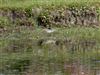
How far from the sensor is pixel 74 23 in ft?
76.6

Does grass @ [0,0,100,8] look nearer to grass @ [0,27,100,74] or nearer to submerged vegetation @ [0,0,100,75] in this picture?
submerged vegetation @ [0,0,100,75]

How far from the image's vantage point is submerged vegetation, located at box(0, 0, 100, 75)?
14.0 meters

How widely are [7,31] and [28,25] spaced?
1319 millimetres

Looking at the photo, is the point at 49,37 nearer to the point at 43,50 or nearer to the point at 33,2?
the point at 43,50

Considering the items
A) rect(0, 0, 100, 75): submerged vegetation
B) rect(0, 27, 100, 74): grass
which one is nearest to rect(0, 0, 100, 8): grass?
rect(0, 0, 100, 75): submerged vegetation

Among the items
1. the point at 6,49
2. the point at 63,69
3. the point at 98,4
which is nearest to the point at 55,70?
the point at 63,69

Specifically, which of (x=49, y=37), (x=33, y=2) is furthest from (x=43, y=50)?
(x=33, y=2)

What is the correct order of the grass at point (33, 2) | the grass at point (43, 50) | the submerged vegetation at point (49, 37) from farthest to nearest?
the grass at point (33, 2)
the grass at point (43, 50)
the submerged vegetation at point (49, 37)

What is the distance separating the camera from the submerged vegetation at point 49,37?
1402cm

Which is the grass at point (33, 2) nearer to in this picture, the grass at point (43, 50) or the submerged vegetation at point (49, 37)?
the submerged vegetation at point (49, 37)

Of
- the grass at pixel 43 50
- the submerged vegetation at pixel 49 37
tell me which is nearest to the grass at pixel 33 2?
the submerged vegetation at pixel 49 37

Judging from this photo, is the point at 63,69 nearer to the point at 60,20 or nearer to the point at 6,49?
the point at 6,49

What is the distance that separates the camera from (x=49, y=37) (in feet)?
66.8

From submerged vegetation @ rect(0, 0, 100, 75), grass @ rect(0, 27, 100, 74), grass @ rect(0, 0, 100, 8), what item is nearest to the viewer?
submerged vegetation @ rect(0, 0, 100, 75)
